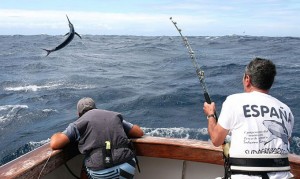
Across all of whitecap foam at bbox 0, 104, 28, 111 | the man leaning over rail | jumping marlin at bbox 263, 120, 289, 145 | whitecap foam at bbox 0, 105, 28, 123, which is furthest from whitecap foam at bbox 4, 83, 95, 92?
jumping marlin at bbox 263, 120, 289, 145

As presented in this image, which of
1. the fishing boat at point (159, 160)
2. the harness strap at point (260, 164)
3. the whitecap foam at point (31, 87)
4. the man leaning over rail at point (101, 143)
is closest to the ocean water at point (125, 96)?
the whitecap foam at point (31, 87)

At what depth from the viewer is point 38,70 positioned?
22.5 m

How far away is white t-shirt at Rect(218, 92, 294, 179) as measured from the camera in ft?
7.20

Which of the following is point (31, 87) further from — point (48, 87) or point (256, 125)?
point (256, 125)

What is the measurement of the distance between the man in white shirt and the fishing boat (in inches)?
33.8

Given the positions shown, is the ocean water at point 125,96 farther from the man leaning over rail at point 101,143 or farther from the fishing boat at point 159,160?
the man leaning over rail at point 101,143

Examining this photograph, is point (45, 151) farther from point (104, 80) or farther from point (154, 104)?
point (104, 80)

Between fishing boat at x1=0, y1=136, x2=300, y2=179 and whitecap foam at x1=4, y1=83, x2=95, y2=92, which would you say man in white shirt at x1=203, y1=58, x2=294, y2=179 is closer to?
fishing boat at x1=0, y1=136, x2=300, y2=179

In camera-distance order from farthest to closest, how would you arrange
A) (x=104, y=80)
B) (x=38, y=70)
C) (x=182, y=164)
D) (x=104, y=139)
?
(x=38, y=70) < (x=104, y=80) < (x=182, y=164) < (x=104, y=139)

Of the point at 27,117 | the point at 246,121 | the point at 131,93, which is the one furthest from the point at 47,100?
the point at 246,121

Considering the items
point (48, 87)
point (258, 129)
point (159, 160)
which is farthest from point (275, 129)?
point (48, 87)

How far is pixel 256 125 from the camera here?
2.19 m

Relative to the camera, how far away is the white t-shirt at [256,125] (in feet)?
7.20

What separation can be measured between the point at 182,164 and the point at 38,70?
67.2 feet
